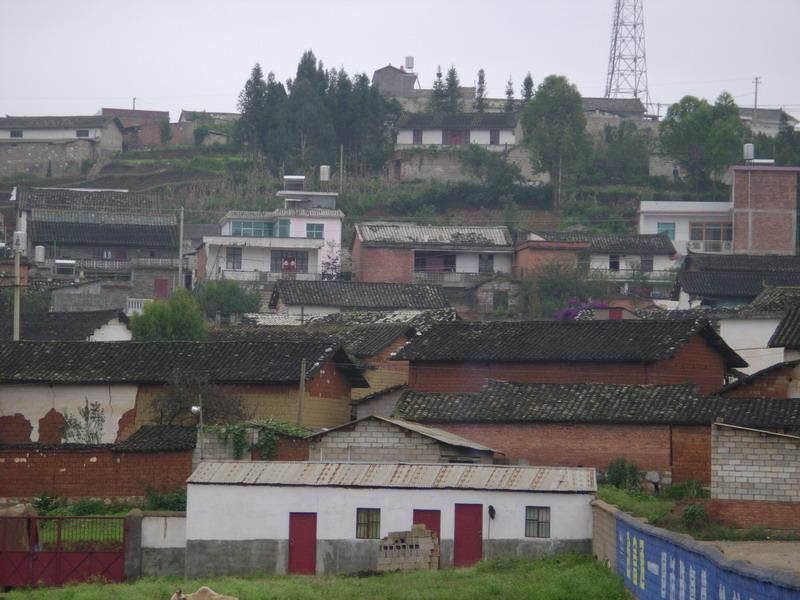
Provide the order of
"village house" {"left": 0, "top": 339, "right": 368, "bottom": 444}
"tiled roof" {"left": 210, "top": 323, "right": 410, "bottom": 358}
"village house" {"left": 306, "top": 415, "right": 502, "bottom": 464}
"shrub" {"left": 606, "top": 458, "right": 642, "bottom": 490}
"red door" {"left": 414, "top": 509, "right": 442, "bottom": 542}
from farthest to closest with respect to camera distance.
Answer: "tiled roof" {"left": 210, "top": 323, "right": 410, "bottom": 358}, "village house" {"left": 0, "top": 339, "right": 368, "bottom": 444}, "shrub" {"left": 606, "top": 458, "right": 642, "bottom": 490}, "village house" {"left": 306, "top": 415, "right": 502, "bottom": 464}, "red door" {"left": 414, "top": 509, "right": 442, "bottom": 542}

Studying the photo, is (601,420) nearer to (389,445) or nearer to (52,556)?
(389,445)

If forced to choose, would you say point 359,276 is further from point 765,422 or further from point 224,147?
point 765,422

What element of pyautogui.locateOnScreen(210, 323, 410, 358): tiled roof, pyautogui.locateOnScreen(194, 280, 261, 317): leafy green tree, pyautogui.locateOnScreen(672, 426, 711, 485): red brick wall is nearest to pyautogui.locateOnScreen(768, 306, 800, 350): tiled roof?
pyautogui.locateOnScreen(672, 426, 711, 485): red brick wall

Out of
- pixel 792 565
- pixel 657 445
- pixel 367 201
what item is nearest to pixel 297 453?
pixel 657 445

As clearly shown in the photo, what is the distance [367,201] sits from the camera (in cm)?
7119

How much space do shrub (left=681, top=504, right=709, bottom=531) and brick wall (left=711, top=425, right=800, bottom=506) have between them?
59 centimetres

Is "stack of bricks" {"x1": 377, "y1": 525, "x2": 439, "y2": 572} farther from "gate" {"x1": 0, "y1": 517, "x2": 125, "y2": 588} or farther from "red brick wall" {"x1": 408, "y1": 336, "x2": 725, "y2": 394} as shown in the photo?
"red brick wall" {"x1": 408, "y1": 336, "x2": 725, "y2": 394}

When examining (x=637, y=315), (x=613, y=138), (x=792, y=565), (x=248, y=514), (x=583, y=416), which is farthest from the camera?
(x=613, y=138)

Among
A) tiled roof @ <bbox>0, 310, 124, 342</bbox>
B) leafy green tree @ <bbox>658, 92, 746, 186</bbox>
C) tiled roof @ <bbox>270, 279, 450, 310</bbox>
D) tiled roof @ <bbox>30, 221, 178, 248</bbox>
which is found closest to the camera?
tiled roof @ <bbox>0, 310, 124, 342</bbox>

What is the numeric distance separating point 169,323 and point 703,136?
108ft

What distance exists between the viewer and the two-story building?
62.3 metres

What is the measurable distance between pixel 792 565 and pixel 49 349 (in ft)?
72.7

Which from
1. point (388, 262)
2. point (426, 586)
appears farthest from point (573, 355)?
point (388, 262)

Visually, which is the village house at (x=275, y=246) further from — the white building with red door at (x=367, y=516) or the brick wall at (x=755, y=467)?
the brick wall at (x=755, y=467)
